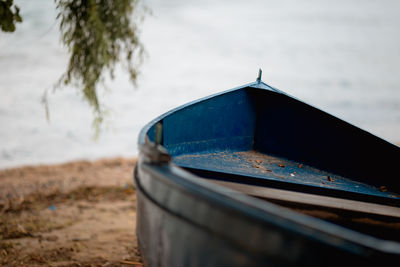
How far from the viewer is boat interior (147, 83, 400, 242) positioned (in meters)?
1.95

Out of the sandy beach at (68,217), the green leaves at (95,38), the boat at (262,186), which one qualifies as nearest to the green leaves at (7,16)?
the green leaves at (95,38)

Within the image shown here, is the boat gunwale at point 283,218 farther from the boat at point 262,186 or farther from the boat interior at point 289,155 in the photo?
the boat interior at point 289,155

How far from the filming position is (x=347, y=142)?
2.69m

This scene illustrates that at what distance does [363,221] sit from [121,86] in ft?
42.1

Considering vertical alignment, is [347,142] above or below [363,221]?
above

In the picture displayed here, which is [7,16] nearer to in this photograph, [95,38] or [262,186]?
[95,38]

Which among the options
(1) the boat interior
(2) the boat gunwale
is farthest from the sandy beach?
(2) the boat gunwale

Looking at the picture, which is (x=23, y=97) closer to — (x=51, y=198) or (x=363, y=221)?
(x=51, y=198)

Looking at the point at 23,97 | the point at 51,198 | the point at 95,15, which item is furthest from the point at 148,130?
the point at 23,97

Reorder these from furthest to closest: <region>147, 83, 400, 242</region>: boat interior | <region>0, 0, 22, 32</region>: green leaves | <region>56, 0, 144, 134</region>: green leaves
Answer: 1. <region>56, 0, 144, 134</region>: green leaves
2. <region>0, 0, 22, 32</region>: green leaves
3. <region>147, 83, 400, 242</region>: boat interior

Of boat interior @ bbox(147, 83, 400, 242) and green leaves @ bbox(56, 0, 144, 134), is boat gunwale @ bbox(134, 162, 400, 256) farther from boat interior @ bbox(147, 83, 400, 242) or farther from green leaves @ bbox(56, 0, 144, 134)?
green leaves @ bbox(56, 0, 144, 134)

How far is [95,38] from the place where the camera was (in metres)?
3.94

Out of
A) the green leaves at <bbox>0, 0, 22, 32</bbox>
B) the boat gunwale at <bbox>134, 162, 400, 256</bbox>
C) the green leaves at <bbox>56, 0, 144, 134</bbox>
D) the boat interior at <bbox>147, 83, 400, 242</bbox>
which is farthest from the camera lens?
the green leaves at <bbox>56, 0, 144, 134</bbox>

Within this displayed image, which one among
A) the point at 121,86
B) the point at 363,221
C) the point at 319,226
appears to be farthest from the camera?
the point at 121,86
